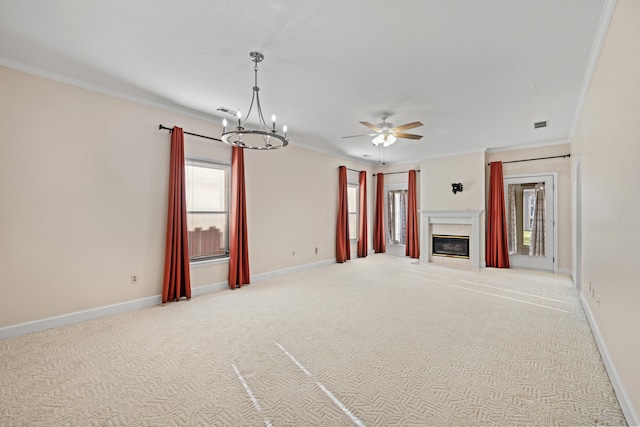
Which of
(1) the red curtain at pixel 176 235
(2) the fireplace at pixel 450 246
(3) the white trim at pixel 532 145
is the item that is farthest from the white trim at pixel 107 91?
(3) the white trim at pixel 532 145

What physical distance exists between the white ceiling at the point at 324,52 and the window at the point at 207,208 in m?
0.93

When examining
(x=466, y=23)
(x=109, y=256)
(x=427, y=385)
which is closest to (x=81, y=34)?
(x=109, y=256)

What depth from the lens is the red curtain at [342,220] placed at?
23.0 feet

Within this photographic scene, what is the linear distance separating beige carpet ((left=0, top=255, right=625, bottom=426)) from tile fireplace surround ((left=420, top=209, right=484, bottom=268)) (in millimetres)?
2579

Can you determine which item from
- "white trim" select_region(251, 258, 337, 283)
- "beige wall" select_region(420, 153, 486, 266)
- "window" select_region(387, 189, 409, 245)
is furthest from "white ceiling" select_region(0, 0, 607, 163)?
"window" select_region(387, 189, 409, 245)

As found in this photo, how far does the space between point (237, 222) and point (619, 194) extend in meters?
4.49

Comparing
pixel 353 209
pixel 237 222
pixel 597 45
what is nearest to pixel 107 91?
pixel 237 222

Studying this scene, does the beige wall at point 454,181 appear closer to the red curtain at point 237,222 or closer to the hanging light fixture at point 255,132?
the hanging light fixture at point 255,132

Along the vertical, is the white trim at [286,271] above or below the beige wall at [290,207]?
below

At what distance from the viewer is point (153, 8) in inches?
84.5

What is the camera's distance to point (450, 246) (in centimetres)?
710

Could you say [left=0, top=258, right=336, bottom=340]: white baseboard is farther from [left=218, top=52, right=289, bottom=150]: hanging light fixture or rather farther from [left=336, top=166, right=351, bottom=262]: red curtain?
[left=336, top=166, right=351, bottom=262]: red curtain

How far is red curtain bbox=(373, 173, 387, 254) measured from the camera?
27.5 feet

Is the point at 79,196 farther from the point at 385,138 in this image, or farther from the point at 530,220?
the point at 530,220
